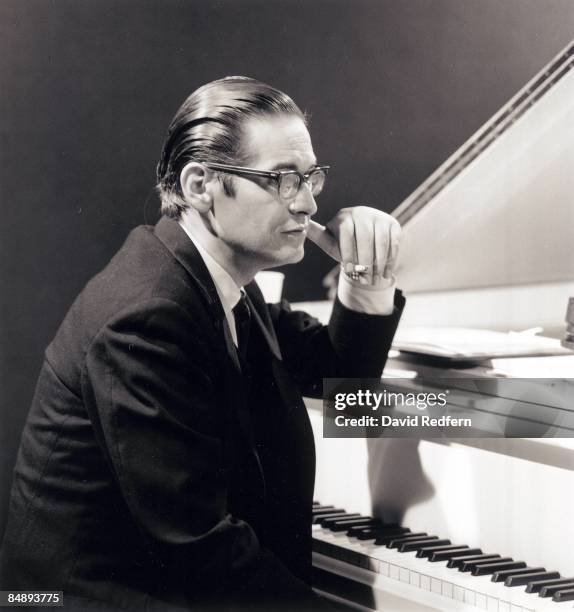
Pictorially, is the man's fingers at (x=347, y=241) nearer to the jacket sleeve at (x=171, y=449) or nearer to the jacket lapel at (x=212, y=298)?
the jacket lapel at (x=212, y=298)

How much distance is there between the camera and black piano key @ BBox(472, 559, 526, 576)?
1.37 meters

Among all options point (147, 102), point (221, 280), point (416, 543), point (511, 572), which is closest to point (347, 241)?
point (221, 280)

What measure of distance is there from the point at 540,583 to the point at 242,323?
0.68 m

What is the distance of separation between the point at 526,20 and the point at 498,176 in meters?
0.34

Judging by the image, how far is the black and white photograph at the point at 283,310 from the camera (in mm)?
1315

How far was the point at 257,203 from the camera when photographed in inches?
58.8

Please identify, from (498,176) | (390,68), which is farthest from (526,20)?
(390,68)

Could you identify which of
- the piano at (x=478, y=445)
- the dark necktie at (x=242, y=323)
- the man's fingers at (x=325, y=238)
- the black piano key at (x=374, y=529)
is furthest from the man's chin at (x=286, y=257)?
the black piano key at (x=374, y=529)

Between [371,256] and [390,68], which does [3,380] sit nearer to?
[371,256]

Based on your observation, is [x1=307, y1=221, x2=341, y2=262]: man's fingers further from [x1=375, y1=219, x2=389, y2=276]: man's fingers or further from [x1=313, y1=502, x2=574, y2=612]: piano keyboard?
[x1=313, y1=502, x2=574, y2=612]: piano keyboard

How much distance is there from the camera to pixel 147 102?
2.41 meters

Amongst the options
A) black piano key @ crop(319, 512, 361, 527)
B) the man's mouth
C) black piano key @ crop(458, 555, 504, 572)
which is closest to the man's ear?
the man's mouth

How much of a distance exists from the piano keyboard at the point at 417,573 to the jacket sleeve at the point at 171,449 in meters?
0.17

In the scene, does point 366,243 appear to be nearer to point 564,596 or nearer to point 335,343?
point 335,343
